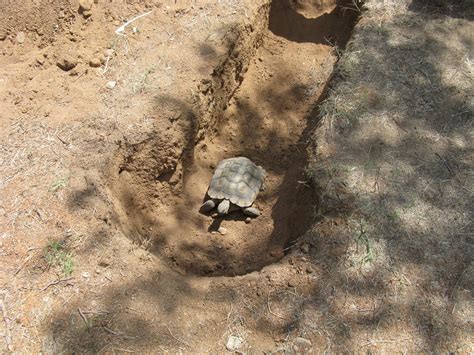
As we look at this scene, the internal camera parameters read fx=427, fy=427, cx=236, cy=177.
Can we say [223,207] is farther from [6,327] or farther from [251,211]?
[6,327]

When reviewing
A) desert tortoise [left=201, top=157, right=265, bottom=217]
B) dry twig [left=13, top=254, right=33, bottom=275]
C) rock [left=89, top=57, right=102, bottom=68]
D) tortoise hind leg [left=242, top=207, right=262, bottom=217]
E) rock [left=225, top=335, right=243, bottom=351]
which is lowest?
tortoise hind leg [left=242, top=207, right=262, bottom=217]

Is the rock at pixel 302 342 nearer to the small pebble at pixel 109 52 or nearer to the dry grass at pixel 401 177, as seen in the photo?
the dry grass at pixel 401 177

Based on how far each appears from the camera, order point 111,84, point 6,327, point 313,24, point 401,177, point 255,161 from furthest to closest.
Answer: point 313,24, point 255,161, point 111,84, point 401,177, point 6,327

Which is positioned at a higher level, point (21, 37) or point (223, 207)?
point (21, 37)

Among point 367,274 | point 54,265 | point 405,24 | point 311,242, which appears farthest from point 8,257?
point 405,24

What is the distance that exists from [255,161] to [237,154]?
0.27m

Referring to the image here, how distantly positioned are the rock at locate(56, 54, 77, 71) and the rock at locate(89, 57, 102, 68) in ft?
0.67

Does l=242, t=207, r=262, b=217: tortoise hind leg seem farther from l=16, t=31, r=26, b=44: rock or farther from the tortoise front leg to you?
l=16, t=31, r=26, b=44: rock

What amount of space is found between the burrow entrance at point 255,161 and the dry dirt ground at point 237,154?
3 centimetres

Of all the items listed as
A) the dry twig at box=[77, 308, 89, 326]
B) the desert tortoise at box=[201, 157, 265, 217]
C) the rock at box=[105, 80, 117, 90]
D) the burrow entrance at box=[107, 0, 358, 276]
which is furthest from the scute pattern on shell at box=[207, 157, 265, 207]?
the dry twig at box=[77, 308, 89, 326]

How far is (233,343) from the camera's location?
367cm


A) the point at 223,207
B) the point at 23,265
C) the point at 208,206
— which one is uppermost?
the point at 23,265

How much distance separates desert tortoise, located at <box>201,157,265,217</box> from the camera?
5.31 metres

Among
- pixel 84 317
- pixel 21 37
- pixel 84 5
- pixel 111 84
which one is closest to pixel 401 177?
pixel 84 317
